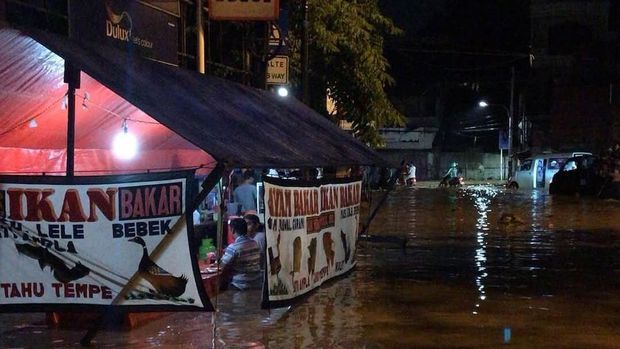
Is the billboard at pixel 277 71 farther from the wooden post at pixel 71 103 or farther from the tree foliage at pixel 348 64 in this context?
the wooden post at pixel 71 103

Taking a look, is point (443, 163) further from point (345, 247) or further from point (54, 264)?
point (54, 264)

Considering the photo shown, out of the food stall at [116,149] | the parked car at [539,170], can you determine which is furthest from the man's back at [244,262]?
the parked car at [539,170]

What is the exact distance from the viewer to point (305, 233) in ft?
29.4

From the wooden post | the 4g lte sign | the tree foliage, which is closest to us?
the wooden post

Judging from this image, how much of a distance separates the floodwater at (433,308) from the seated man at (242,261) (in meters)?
0.26

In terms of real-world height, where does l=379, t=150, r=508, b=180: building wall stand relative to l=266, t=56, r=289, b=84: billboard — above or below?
below

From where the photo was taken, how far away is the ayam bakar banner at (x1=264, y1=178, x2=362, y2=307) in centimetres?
819

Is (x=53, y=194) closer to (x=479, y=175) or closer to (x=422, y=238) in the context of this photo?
(x=422, y=238)

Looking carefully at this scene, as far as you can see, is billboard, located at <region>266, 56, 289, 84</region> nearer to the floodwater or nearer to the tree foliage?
the tree foliage

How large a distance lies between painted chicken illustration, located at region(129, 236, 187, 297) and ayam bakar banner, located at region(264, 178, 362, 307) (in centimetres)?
121

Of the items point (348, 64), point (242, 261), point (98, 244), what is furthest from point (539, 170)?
point (98, 244)

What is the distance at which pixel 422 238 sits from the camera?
17.2m

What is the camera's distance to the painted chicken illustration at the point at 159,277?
702 cm

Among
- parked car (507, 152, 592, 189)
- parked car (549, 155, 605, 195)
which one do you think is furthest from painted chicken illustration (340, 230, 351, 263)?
parked car (507, 152, 592, 189)
